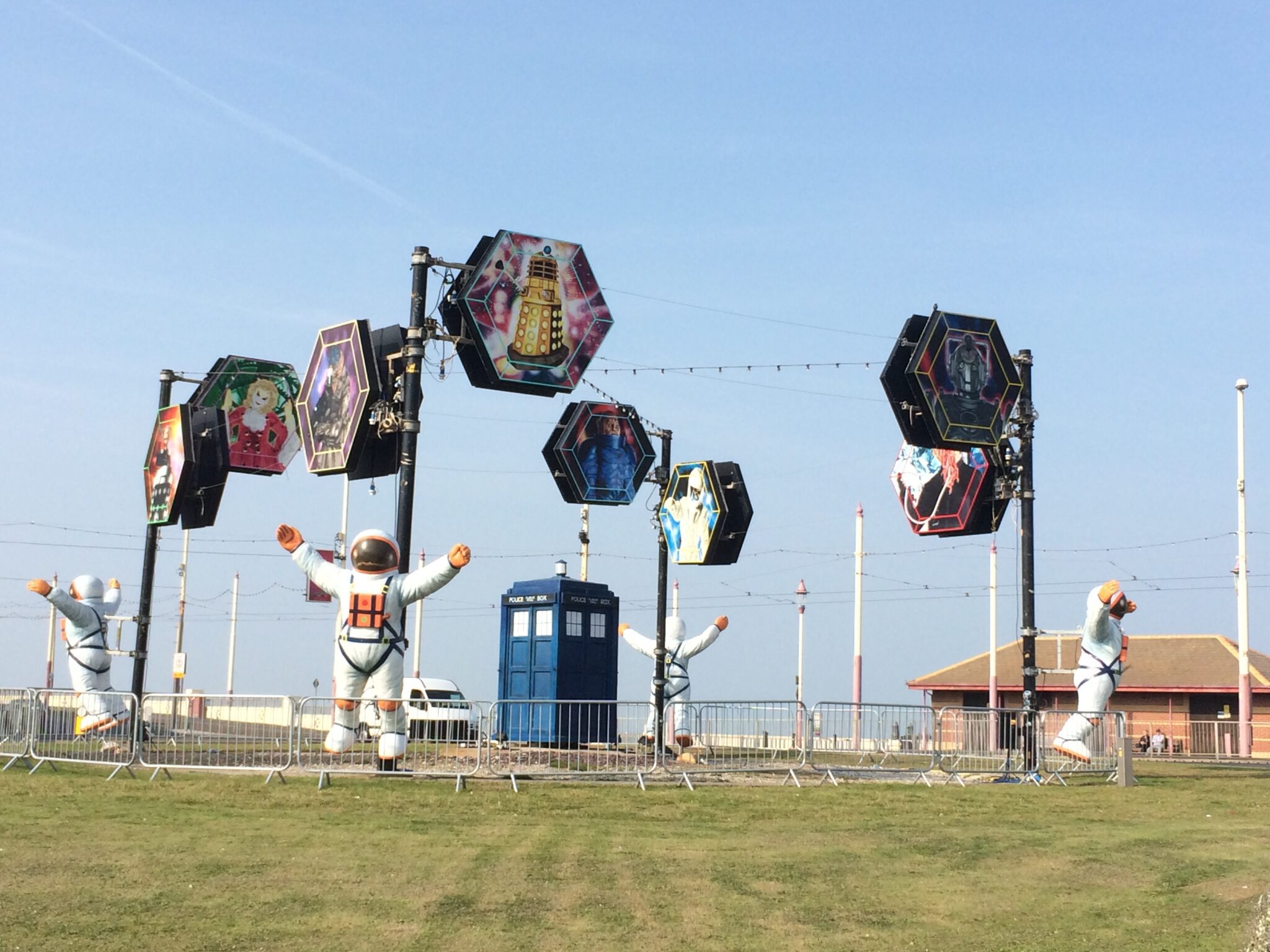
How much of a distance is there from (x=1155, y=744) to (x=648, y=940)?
108 feet

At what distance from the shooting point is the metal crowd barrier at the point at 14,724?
1977cm

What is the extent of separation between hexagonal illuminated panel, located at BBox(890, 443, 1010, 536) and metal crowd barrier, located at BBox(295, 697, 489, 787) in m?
9.64

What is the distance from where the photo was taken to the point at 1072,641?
142 ft

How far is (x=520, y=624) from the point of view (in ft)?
85.9

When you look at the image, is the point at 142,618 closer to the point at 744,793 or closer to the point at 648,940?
the point at 744,793

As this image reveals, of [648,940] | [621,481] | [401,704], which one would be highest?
[621,481]

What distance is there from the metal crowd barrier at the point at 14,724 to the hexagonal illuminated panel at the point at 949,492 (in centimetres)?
1476

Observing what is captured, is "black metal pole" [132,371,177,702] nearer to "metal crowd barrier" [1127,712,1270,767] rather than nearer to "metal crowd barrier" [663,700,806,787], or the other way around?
"metal crowd barrier" [663,700,806,787]

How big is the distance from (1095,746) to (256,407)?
52.6ft

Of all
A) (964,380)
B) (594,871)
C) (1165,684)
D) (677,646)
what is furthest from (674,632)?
(1165,684)

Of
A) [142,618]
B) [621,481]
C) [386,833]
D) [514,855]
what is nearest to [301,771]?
[386,833]

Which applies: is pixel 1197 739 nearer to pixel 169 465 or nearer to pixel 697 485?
pixel 697 485

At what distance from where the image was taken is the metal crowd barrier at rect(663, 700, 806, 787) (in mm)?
19984

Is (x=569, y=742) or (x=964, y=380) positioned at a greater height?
(x=964, y=380)
